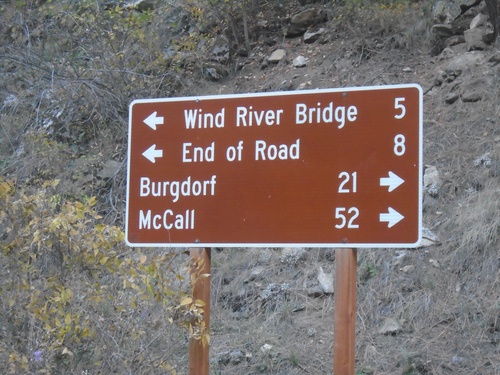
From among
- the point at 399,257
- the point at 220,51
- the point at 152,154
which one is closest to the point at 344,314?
the point at 152,154

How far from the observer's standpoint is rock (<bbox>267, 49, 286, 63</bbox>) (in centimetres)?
1151

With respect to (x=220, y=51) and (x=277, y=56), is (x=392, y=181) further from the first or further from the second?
(x=220, y=51)

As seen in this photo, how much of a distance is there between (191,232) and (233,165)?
0.38 metres

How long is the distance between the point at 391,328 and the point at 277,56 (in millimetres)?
5828

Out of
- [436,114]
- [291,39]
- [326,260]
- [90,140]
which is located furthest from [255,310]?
[291,39]

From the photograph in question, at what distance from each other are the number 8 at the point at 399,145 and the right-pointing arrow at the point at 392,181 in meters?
0.10

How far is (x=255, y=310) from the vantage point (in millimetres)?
7406

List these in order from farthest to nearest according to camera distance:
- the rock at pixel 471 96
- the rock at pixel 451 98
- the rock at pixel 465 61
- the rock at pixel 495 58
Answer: the rock at pixel 465 61 < the rock at pixel 495 58 < the rock at pixel 451 98 < the rock at pixel 471 96

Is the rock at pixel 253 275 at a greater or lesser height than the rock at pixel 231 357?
greater

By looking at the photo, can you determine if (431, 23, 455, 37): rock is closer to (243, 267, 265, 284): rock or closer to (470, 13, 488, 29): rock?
(470, 13, 488, 29): rock

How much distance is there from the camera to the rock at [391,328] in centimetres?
664

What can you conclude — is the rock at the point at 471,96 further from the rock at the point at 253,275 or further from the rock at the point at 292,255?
the rock at the point at 253,275

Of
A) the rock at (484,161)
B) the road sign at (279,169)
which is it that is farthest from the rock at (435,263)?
the road sign at (279,169)

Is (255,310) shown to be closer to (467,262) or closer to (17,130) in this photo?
(467,262)
